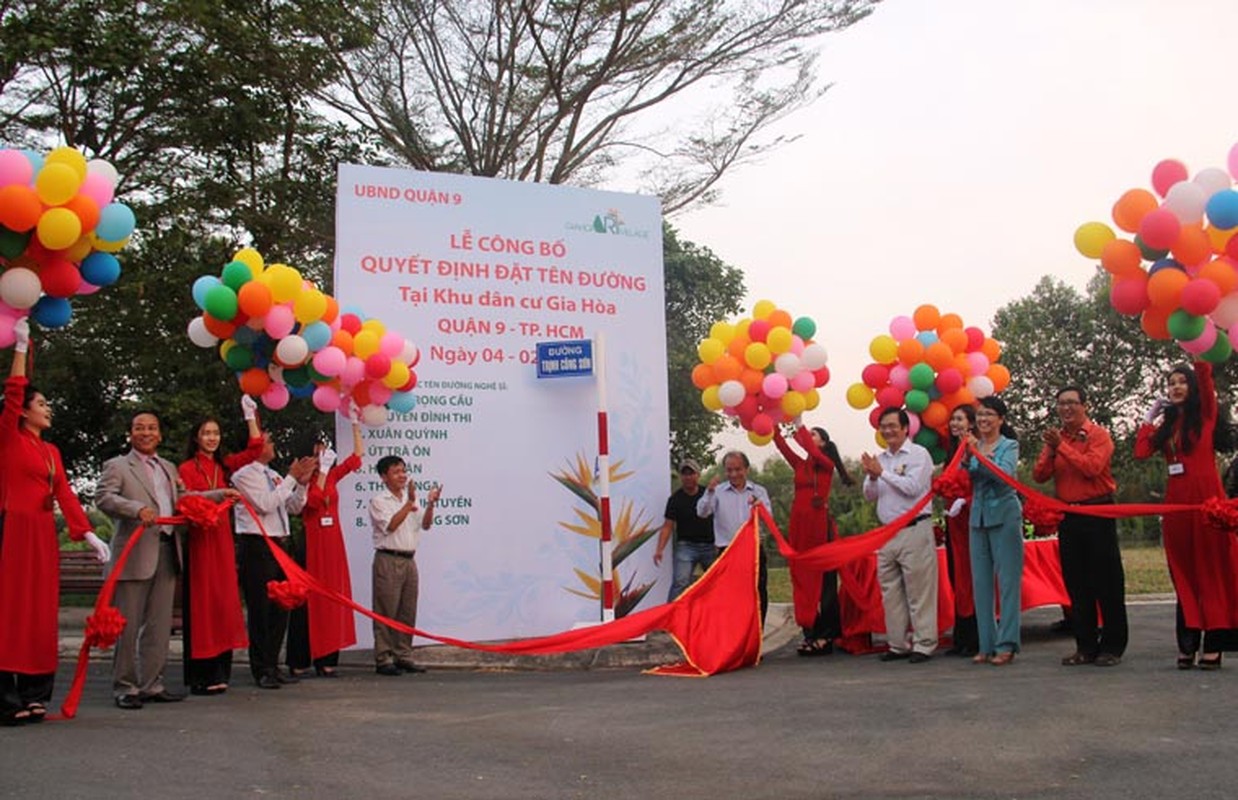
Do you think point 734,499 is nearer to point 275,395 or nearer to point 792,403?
point 792,403

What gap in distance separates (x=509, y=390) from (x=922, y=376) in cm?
331

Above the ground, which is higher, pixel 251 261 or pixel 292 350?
pixel 251 261

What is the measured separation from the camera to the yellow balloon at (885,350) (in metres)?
9.81

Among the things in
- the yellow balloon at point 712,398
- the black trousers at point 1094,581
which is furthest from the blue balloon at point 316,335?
the black trousers at point 1094,581

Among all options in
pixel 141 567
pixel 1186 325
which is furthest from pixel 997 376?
pixel 141 567

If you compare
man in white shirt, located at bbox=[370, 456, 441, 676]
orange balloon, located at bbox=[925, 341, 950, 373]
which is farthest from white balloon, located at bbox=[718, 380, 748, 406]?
man in white shirt, located at bbox=[370, 456, 441, 676]

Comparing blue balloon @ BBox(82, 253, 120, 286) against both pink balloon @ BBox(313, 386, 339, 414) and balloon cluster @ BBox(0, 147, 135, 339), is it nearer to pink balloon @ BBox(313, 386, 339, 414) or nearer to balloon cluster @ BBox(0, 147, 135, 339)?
balloon cluster @ BBox(0, 147, 135, 339)

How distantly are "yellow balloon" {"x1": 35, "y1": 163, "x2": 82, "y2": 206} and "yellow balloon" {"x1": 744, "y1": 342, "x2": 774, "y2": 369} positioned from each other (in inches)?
199

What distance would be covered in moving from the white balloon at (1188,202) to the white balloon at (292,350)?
5527mm

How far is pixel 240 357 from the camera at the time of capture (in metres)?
8.76

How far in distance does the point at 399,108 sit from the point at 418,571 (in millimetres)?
11445

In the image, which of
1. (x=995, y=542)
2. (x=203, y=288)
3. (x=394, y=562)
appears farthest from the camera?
(x=394, y=562)

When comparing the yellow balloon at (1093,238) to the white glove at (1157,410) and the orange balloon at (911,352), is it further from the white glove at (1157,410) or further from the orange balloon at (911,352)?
the orange balloon at (911,352)

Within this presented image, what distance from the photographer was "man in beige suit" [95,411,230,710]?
22.9 ft
